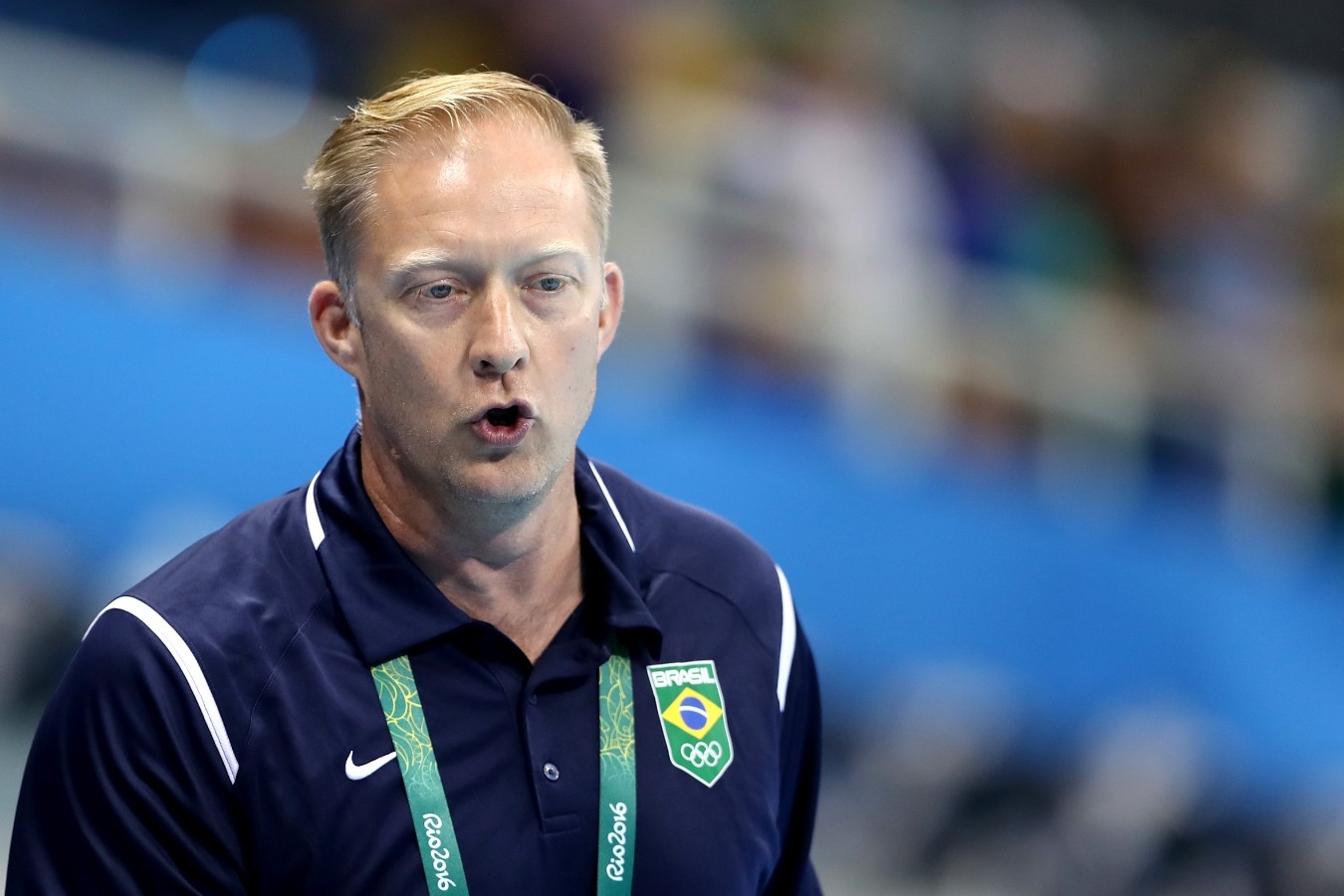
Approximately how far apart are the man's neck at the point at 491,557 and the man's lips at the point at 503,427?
0.32ft

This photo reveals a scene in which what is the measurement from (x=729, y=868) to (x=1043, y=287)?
4.34 meters

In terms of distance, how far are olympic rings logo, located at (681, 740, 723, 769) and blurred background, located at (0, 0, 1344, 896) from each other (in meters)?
3.25

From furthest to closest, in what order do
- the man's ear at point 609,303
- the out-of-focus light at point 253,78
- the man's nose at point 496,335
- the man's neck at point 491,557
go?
the out-of-focus light at point 253,78
the man's ear at point 609,303
the man's neck at point 491,557
the man's nose at point 496,335

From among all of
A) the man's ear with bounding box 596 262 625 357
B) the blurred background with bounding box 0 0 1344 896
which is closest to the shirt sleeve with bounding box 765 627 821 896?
the man's ear with bounding box 596 262 625 357

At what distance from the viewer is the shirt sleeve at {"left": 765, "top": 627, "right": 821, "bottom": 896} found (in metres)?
2.35

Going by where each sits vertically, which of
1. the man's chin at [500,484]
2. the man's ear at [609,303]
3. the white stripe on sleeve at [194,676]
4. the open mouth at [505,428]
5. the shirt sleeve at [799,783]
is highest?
the man's ear at [609,303]

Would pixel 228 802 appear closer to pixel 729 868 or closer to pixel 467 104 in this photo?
pixel 729 868

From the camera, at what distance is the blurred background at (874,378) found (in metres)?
5.16

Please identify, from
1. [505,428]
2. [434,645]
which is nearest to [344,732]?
[434,645]

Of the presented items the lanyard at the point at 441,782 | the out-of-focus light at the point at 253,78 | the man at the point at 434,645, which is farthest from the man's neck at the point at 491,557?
the out-of-focus light at the point at 253,78

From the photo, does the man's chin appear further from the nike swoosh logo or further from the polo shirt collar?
the nike swoosh logo

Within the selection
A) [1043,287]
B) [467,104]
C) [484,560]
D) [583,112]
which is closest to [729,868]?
[484,560]

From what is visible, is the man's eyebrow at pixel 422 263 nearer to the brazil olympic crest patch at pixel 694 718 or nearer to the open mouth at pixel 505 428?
the open mouth at pixel 505 428

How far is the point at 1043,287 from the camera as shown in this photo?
19.9 feet
